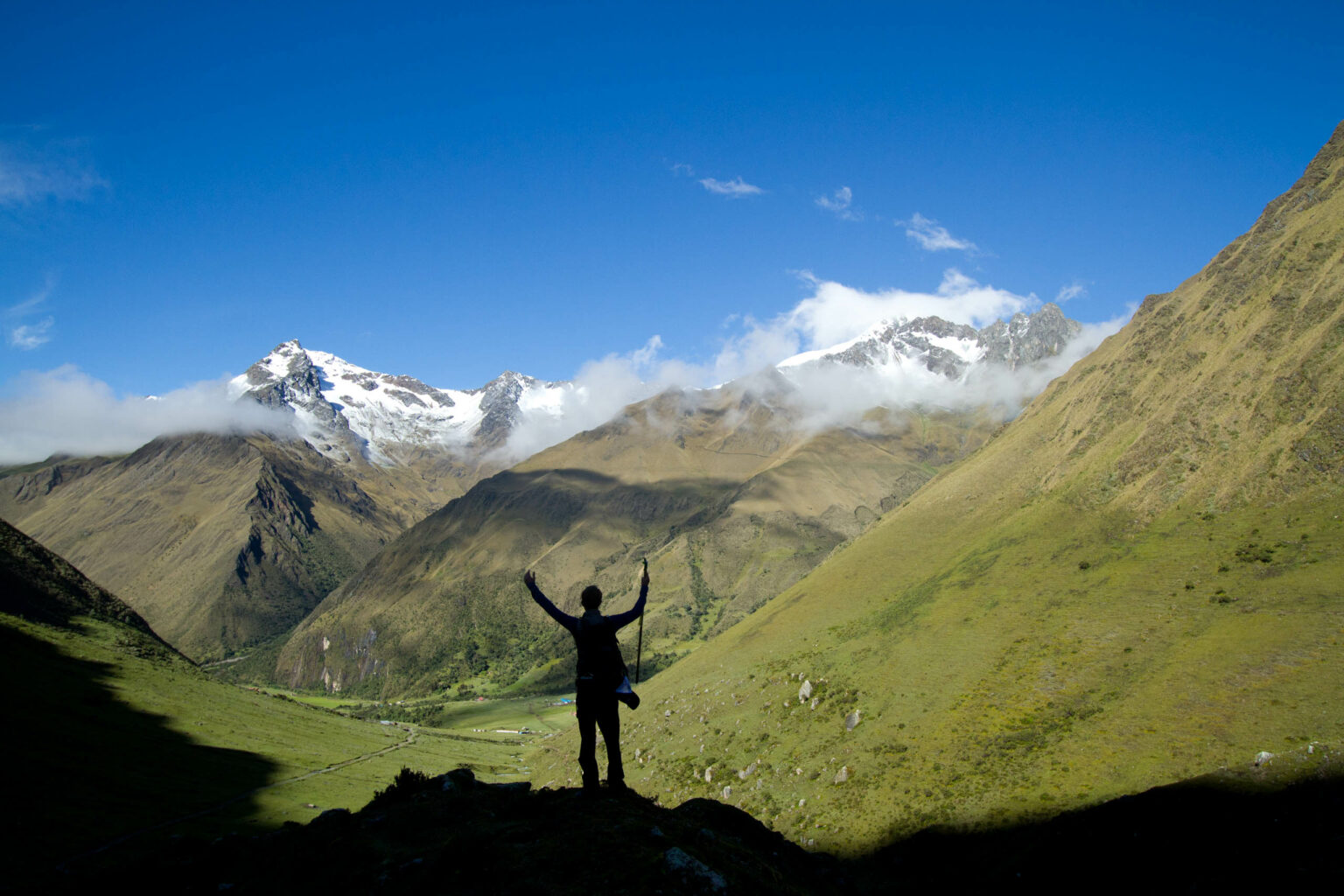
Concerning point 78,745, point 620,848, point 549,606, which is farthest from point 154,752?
point 620,848

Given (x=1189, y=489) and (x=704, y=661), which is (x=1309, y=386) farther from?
(x=704, y=661)

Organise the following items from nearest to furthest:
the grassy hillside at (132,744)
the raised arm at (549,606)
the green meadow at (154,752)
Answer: the raised arm at (549,606) → the grassy hillside at (132,744) → the green meadow at (154,752)

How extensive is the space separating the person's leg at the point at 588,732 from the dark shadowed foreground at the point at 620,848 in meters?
0.66

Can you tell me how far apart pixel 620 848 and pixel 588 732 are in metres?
3.33

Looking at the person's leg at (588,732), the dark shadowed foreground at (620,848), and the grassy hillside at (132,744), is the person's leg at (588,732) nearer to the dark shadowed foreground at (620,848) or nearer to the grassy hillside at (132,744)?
the dark shadowed foreground at (620,848)

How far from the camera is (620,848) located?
11.8m

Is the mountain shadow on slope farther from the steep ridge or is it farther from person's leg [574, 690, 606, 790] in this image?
the steep ridge

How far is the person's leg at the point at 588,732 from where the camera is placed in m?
14.5

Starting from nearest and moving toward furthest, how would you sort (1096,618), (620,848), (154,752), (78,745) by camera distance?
(620,848) → (78,745) → (154,752) → (1096,618)

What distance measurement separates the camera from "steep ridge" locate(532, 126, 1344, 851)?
55.1 meters

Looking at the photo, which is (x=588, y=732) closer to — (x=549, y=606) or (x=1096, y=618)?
(x=549, y=606)

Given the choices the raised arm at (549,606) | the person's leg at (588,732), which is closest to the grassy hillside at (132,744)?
the person's leg at (588,732)

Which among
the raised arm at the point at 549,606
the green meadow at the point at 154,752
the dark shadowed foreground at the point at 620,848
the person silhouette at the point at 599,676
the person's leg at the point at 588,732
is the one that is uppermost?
the raised arm at the point at 549,606

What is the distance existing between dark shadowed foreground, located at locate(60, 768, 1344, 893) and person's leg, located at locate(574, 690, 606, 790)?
25.8 inches
